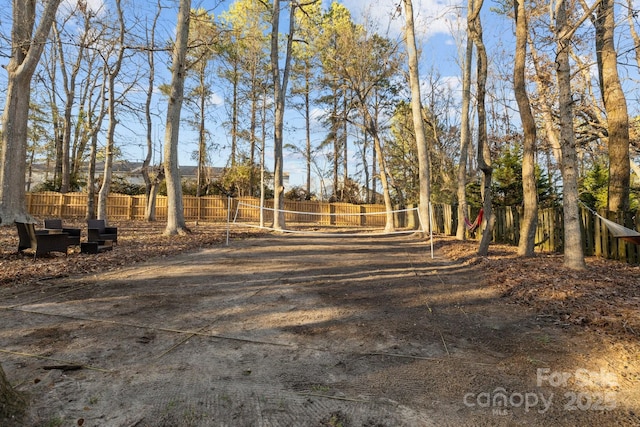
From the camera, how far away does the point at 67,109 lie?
23.9 meters

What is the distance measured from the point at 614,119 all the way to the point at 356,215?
40.6ft

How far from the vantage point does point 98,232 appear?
335 inches

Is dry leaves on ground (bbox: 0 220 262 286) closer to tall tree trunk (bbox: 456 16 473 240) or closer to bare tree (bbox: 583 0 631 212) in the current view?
tall tree trunk (bbox: 456 16 473 240)

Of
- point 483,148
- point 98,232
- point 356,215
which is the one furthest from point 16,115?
point 356,215

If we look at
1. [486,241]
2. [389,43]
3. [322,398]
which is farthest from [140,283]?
[389,43]

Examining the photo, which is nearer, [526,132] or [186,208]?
[526,132]

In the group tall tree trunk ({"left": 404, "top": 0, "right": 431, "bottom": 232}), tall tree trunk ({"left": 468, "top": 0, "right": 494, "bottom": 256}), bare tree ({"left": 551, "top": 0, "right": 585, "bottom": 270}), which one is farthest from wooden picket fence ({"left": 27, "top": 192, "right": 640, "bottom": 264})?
bare tree ({"left": 551, "top": 0, "right": 585, "bottom": 270})

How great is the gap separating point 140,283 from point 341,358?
374 cm

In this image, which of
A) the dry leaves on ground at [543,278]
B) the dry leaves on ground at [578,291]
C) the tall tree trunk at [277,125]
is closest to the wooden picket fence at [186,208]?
the tall tree trunk at [277,125]

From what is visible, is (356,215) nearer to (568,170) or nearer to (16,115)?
(568,170)

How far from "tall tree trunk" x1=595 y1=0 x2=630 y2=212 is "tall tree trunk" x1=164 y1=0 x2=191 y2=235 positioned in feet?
39.3

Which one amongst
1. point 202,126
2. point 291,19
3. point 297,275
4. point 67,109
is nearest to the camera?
point 297,275

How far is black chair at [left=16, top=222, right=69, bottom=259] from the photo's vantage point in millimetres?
6773

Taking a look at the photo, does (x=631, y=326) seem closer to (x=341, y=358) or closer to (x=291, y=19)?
(x=341, y=358)
